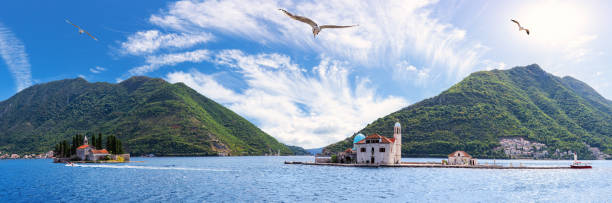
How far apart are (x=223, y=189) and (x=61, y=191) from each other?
62.8 ft

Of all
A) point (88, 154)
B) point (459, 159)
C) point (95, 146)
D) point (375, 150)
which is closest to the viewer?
point (375, 150)

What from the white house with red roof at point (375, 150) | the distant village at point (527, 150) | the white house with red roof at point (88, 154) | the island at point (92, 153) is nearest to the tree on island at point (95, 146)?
the island at point (92, 153)

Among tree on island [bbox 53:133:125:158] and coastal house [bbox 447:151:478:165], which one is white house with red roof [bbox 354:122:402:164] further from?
tree on island [bbox 53:133:125:158]

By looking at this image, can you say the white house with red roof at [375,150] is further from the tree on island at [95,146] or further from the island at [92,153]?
the tree on island at [95,146]

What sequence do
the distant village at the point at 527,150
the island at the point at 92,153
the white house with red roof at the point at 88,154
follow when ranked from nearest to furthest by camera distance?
the white house with red roof at the point at 88,154 < the island at the point at 92,153 < the distant village at the point at 527,150

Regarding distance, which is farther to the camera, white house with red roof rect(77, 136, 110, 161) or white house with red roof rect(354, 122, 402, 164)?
white house with red roof rect(77, 136, 110, 161)

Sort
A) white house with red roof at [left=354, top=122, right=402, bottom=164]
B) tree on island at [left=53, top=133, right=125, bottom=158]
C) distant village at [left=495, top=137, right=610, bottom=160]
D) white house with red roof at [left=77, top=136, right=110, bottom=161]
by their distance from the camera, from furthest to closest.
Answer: distant village at [left=495, top=137, right=610, bottom=160] < tree on island at [left=53, top=133, right=125, bottom=158] < white house with red roof at [left=77, top=136, right=110, bottom=161] < white house with red roof at [left=354, top=122, right=402, bottom=164]

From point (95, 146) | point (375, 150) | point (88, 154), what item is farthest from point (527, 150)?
point (88, 154)

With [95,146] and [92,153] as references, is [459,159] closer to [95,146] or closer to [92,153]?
[92,153]

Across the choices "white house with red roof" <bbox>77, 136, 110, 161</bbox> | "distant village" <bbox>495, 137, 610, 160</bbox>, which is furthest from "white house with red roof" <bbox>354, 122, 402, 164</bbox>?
"distant village" <bbox>495, 137, 610, 160</bbox>

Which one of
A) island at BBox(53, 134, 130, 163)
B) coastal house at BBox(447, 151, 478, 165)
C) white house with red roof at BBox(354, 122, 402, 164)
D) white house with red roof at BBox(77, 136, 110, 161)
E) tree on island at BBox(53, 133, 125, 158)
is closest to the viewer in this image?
white house with red roof at BBox(354, 122, 402, 164)

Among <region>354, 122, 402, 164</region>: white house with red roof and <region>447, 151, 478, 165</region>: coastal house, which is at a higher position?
<region>354, 122, 402, 164</region>: white house with red roof

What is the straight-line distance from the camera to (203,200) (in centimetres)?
4012

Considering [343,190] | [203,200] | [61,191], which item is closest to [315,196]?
[343,190]
